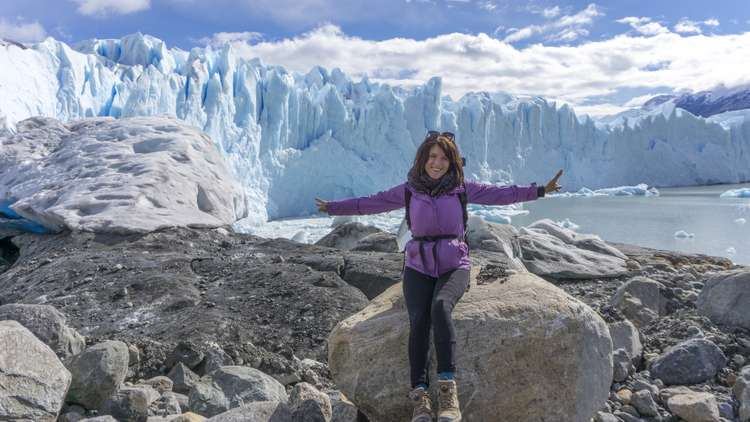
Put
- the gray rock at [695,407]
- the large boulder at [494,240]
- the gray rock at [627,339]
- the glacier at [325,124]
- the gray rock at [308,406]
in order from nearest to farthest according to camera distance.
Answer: the gray rock at [308,406], the gray rock at [695,407], the gray rock at [627,339], the large boulder at [494,240], the glacier at [325,124]

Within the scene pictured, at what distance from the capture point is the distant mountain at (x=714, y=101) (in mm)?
59000

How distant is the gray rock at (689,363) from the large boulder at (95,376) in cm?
280

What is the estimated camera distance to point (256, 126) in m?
19.2

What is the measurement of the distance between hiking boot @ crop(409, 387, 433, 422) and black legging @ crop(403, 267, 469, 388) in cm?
4

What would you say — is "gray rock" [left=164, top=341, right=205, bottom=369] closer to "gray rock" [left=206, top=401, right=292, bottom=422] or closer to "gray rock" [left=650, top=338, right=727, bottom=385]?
"gray rock" [left=206, top=401, right=292, bottom=422]

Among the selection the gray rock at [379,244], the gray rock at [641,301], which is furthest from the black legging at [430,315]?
the gray rock at [379,244]

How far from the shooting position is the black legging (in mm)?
2094

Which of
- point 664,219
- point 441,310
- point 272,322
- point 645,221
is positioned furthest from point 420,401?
point 664,219

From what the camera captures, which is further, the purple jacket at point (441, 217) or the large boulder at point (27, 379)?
the purple jacket at point (441, 217)

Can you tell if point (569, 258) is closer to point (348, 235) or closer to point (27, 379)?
point (348, 235)

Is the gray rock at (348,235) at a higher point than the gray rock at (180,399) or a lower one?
lower

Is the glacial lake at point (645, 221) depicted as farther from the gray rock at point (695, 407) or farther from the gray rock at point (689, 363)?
the gray rock at point (695, 407)

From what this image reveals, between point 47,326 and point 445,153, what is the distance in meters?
2.14

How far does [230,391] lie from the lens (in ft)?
8.75
